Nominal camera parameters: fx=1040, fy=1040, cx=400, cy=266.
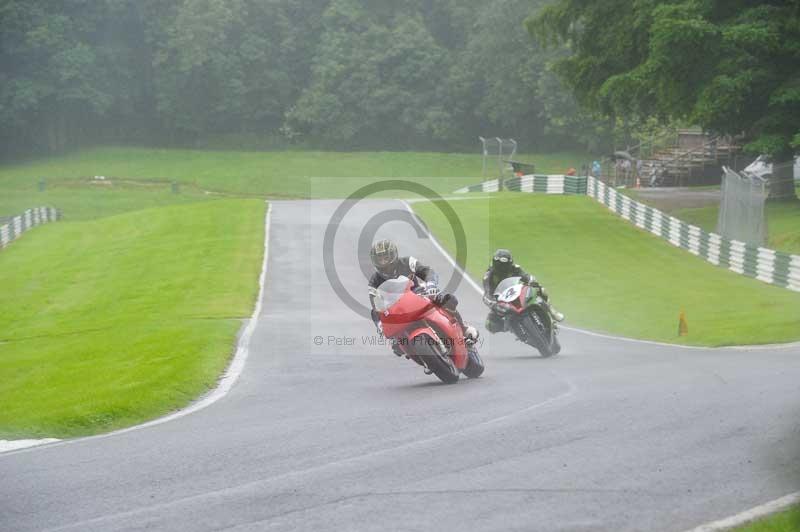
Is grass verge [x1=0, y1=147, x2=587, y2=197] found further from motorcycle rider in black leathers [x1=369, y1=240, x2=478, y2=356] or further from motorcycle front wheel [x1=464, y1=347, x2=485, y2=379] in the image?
motorcycle rider in black leathers [x1=369, y1=240, x2=478, y2=356]

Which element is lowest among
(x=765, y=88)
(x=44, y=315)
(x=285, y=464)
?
(x=44, y=315)

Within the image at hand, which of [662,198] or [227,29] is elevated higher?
[227,29]

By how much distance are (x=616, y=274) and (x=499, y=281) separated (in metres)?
16.3

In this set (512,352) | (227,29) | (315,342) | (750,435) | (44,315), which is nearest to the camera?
(750,435)

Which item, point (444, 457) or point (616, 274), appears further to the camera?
point (616, 274)

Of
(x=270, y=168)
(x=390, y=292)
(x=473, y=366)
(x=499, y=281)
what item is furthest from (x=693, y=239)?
(x=270, y=168)

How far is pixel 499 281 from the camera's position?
52.3 feet

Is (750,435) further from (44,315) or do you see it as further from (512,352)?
(44,315)

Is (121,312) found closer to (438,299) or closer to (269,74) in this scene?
(438,299)

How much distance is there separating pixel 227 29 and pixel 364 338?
79.0 meters

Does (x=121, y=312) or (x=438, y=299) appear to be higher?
(x=438, y=299)

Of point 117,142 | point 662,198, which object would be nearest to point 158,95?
point 117,142

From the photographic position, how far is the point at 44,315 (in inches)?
1099

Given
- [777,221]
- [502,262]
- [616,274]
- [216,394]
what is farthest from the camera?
[777,221]
